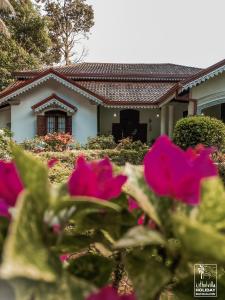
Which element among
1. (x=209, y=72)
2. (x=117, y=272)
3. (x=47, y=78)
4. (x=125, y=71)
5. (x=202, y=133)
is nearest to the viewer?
(x=117, y=272)

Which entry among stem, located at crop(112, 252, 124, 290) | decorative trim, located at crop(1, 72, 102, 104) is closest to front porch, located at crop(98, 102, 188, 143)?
decorative trim, located at crop(1, 72, 102, 104)

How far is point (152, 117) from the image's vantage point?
2084cm

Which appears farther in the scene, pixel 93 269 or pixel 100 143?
pixel 100 143

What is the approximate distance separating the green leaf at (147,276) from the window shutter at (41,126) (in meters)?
18.8

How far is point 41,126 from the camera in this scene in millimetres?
19125

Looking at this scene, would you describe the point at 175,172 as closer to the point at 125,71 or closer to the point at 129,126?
the point at 129,126

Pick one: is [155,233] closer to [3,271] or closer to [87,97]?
[3,271]

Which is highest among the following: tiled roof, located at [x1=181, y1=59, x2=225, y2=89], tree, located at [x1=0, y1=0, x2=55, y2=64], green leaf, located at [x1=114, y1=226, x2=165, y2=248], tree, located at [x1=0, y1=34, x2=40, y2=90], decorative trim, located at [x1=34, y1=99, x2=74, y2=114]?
tree, located at [x1=0, y1=0, x2=55, y2=64]

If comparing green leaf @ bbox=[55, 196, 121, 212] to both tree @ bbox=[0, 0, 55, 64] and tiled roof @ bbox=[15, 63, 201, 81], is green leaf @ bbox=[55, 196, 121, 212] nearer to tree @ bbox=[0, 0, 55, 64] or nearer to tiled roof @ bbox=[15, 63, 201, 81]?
tiled roof @ bbox=[15, 63, 201, 81]

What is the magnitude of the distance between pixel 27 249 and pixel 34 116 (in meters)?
19.4

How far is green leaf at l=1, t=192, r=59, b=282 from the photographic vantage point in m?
0.41

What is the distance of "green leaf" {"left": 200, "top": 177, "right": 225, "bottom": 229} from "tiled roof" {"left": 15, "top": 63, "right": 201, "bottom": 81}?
75.0 feet

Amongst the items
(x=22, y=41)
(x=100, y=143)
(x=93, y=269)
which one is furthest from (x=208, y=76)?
(x=22, y=41)

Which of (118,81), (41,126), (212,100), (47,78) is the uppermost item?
(118,81)
